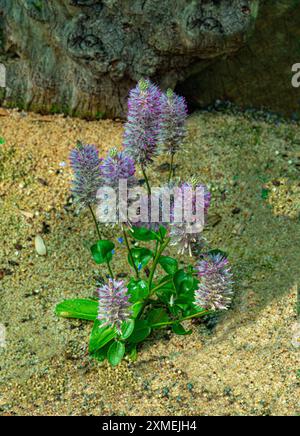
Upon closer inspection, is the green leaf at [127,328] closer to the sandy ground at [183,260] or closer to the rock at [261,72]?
the sandy ground at [183,260]

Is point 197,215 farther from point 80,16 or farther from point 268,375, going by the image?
point 80,16

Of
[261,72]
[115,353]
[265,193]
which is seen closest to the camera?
[115,353]

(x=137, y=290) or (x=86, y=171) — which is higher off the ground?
(x=86, y=171)

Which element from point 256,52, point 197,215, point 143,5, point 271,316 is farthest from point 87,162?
point 256,52

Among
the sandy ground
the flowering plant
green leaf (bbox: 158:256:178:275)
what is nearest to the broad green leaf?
the flowering plant

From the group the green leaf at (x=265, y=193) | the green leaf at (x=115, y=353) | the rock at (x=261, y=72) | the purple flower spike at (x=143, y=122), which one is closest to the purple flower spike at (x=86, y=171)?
the purple flower spike at (x=143, y=122)

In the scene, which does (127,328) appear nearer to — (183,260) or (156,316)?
(156,316)

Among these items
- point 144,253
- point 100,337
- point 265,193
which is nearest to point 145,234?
point 144,253
